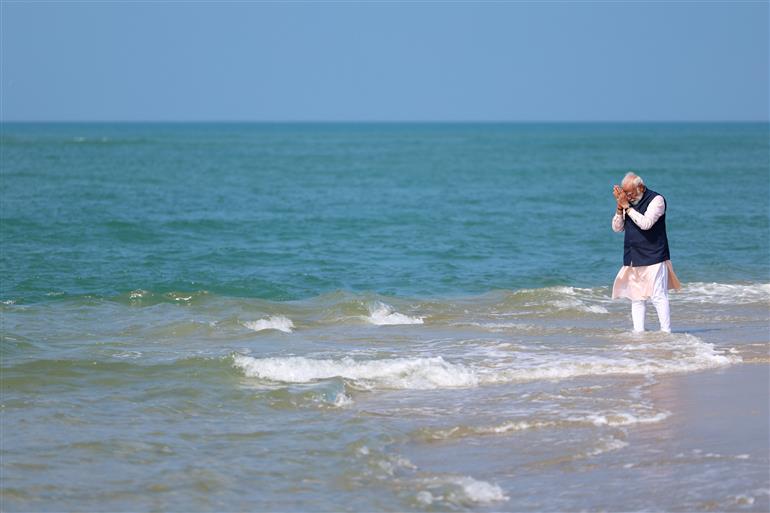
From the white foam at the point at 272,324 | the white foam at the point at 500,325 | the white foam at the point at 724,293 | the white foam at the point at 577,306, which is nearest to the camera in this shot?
the white foam at the point at 500,325

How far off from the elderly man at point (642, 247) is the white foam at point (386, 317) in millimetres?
2926

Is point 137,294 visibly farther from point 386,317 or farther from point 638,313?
point 638,313

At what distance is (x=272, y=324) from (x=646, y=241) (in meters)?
4.62

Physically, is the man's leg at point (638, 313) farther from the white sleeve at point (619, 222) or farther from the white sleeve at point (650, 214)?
the white sleeve at point (650, 214)

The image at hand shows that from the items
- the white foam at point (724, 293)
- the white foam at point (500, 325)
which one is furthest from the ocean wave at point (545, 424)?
the white foam at point (724, 293)

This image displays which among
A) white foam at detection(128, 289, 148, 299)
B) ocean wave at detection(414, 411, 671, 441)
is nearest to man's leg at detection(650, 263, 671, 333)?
ocean wave at detection(414, 411, 671, 441)

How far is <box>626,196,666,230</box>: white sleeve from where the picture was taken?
9.98m

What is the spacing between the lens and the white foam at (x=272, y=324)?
1197 cm

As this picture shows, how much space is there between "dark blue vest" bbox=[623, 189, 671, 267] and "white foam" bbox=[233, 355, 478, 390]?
236 cm

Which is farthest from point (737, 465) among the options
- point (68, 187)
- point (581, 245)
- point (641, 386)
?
point (68, 187)

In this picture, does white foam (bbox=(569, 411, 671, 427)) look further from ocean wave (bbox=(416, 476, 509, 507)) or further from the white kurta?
the white kurta

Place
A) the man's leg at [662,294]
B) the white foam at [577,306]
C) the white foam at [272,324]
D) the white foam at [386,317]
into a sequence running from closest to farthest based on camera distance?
the man's leg at [662,294] → the white foam at [272,324] → the white foam at [386,317] → the white foam at [577,306]

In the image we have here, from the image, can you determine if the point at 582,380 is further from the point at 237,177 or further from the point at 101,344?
the point at 237,177

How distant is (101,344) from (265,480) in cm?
482
